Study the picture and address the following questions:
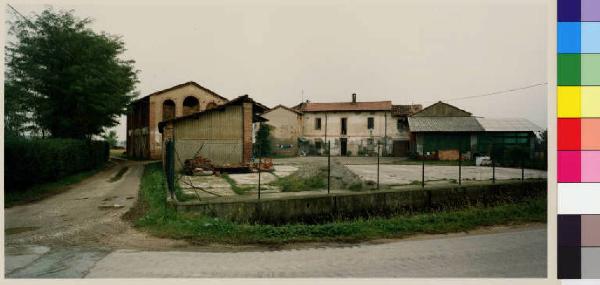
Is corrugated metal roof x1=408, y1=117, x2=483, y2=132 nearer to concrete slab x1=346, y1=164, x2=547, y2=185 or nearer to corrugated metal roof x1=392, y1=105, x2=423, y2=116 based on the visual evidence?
corrugated metal roof x1=392, y1=105, x2=423, y2=116

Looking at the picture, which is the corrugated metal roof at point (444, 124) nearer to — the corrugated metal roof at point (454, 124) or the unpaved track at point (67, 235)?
the corrugated metal roof at point (454, 124)

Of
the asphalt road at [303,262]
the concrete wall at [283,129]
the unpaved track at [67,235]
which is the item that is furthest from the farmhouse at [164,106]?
the asphalt road at [303,262]

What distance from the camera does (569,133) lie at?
689cm

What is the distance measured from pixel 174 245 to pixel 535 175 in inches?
525

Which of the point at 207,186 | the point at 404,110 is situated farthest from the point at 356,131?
the point at 207,186

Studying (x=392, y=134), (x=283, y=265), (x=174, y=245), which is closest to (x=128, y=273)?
(x=174, y=245)

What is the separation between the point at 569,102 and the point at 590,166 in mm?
1268

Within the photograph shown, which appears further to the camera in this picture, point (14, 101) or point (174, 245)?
point (14, 101)

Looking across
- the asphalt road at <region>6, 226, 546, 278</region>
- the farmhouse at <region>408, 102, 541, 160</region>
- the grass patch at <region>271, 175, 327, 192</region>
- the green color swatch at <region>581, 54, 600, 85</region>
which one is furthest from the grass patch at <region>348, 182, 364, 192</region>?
the farmhouse at <region>408, 102, 541, 160</region>

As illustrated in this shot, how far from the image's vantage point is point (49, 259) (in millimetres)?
6082

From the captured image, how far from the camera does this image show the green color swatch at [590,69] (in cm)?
684

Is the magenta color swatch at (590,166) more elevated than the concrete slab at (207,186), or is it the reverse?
the magenta color swatch at (590,166)

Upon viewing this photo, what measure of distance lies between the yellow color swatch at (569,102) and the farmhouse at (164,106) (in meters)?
25.5
